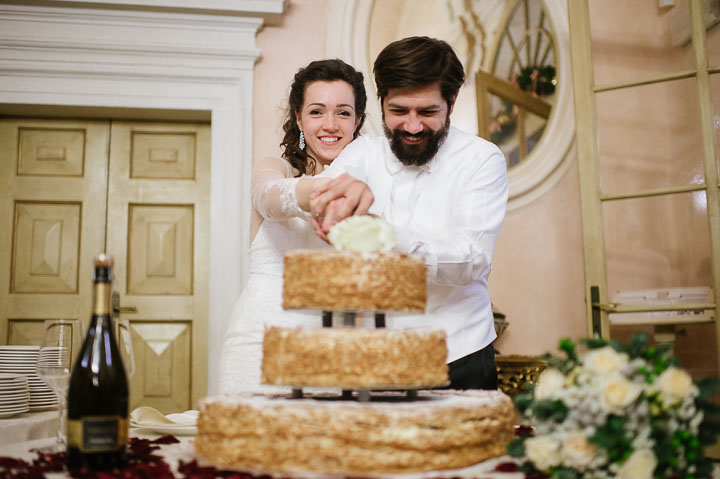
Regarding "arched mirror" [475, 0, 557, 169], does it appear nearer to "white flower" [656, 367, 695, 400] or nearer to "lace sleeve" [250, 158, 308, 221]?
"lace sleeve" [250, 158, 308, 221]

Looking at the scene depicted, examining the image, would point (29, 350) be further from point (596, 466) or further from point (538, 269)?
point (538, 269)

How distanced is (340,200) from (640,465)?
2.58 feet

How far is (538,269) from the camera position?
404 cm

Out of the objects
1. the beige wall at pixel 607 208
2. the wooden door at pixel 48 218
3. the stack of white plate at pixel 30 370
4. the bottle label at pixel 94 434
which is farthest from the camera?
the wooden door at pixel 48 218

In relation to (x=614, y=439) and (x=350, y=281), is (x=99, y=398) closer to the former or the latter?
(x=350, y=281)

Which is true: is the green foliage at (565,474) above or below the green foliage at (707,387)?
below

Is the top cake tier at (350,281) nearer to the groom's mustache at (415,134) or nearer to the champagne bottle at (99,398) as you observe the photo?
the champagne bottle at (99,398)

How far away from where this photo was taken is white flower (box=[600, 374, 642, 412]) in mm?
1047

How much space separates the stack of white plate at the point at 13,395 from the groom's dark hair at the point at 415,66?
1347mm

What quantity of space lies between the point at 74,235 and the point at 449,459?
367cm

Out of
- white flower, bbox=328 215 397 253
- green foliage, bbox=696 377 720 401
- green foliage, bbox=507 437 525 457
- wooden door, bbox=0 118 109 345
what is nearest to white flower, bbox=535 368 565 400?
green foliage, bbox=507 437 525 457

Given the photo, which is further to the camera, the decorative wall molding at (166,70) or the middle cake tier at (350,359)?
the decorative wall molding at (166,70)

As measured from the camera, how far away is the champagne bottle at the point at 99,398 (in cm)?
117

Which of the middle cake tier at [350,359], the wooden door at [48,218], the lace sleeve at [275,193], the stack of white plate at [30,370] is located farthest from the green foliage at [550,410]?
the wooden door at [48,218]
